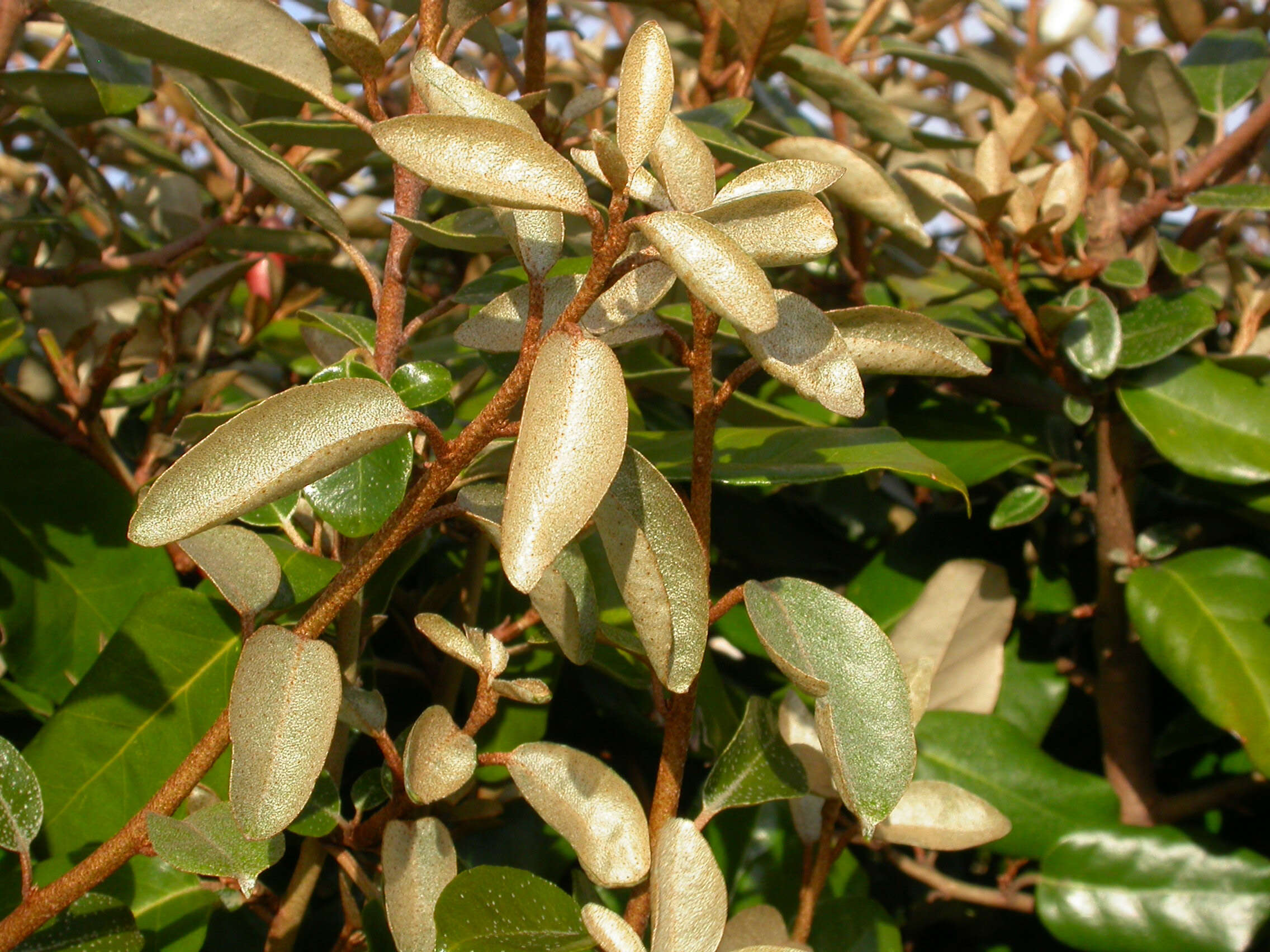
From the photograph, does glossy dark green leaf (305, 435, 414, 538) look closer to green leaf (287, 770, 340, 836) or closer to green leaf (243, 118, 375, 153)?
green leaf (287, 770, 340, 836)

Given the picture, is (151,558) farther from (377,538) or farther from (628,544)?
(628,544)

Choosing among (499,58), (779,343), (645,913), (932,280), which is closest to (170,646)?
(645,913)

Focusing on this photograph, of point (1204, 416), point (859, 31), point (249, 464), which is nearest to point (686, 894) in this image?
point (249, 464)

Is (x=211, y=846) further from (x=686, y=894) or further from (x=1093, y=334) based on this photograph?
(x=1093, y=334)

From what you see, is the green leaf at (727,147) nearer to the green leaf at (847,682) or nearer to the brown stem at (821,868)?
the green leaf at (847,682)

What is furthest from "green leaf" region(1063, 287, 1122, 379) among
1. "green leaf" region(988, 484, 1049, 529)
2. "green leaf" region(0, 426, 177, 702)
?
"green leaf" region(0, 426, 177, 702)
